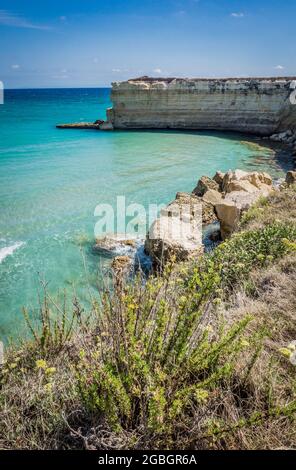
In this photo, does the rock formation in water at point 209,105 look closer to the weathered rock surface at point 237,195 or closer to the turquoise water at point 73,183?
the turquoise water at point 73,183

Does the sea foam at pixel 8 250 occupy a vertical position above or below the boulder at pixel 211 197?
below

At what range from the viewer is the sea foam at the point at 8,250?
338 inches

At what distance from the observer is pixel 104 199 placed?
43.3 ft

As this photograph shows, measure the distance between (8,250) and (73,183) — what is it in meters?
7.31

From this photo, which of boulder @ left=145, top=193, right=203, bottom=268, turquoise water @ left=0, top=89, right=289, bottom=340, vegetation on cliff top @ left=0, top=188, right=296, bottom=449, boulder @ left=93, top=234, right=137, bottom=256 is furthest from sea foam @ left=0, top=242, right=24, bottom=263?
vegetation on cliff top @ left=0, top=188, right=296, bottom=449

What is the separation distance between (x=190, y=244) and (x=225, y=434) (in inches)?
227

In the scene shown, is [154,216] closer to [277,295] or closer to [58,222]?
[58,222]

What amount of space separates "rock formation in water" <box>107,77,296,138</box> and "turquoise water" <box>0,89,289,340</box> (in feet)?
8.14

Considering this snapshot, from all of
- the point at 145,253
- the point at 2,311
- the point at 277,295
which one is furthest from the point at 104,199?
the point at 277,295

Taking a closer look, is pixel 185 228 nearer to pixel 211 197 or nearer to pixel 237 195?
pixel 237 195

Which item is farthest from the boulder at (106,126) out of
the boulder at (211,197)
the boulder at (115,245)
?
the boulder at (115,245)

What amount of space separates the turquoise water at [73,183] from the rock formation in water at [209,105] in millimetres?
2481

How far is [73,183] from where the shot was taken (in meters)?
15.6

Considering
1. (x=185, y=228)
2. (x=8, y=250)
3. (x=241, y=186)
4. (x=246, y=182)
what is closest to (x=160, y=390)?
(x=185, y=228)
